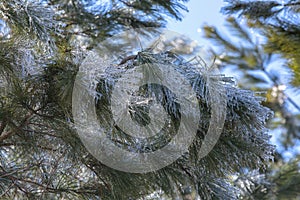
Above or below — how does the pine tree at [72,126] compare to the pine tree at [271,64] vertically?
below

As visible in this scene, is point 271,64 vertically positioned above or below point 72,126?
above

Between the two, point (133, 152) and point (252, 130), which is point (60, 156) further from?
point (252, 130)

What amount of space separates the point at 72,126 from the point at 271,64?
A: 2.68 metres

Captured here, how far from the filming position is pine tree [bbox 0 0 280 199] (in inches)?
37.0

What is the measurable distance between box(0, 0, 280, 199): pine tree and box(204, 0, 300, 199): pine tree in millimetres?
309

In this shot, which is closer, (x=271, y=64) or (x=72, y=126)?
(x=72, y=126)

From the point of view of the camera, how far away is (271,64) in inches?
137

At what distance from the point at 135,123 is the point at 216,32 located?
8.68 feet

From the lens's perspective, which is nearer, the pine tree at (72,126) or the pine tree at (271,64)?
the pine tree at (72,126)

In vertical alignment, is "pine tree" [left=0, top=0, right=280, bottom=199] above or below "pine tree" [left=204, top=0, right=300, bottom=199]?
below

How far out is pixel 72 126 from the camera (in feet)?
3.29

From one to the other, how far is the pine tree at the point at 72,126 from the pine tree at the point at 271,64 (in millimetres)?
309

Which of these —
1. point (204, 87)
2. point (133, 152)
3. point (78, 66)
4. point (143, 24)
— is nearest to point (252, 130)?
point (204, 87)

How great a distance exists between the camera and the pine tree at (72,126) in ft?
3.08
